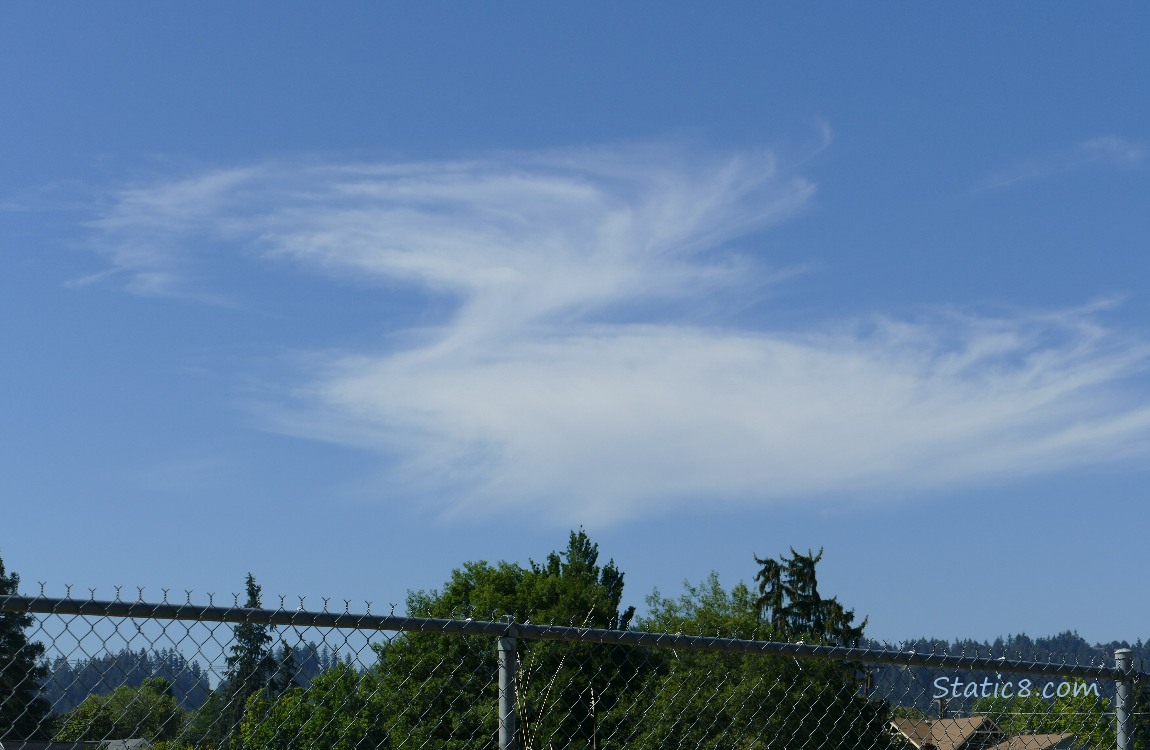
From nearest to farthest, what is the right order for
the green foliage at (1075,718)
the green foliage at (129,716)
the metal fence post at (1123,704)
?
the green foliage at (129,716) < the metal fence post at (1123,704) < the green foliage at (1075,718)

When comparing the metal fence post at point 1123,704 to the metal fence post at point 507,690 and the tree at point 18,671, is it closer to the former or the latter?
the metal fence post at point 507,690

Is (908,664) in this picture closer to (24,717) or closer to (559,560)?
(24,717)

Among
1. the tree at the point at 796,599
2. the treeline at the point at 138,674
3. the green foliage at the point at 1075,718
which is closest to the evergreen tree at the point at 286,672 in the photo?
the treeline at the point at 138,674

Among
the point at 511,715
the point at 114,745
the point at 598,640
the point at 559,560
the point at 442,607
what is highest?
the point at 559,560

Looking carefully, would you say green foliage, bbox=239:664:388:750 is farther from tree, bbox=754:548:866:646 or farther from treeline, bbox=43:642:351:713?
tree, bbox=754:548:866:646

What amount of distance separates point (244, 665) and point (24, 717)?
0.79 meters

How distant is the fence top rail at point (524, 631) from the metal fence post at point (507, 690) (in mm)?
38

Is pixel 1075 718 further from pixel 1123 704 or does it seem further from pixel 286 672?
pixel 286 672

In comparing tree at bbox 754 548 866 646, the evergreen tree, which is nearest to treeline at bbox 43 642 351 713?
the evergreen tree

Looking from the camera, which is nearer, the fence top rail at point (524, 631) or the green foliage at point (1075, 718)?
the fence top rail at point (524, 631)

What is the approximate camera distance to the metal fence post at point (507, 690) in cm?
413

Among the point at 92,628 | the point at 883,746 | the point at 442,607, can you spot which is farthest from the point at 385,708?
the point at 442,607

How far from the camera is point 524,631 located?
13.9 ft

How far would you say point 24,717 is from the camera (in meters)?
3.88
